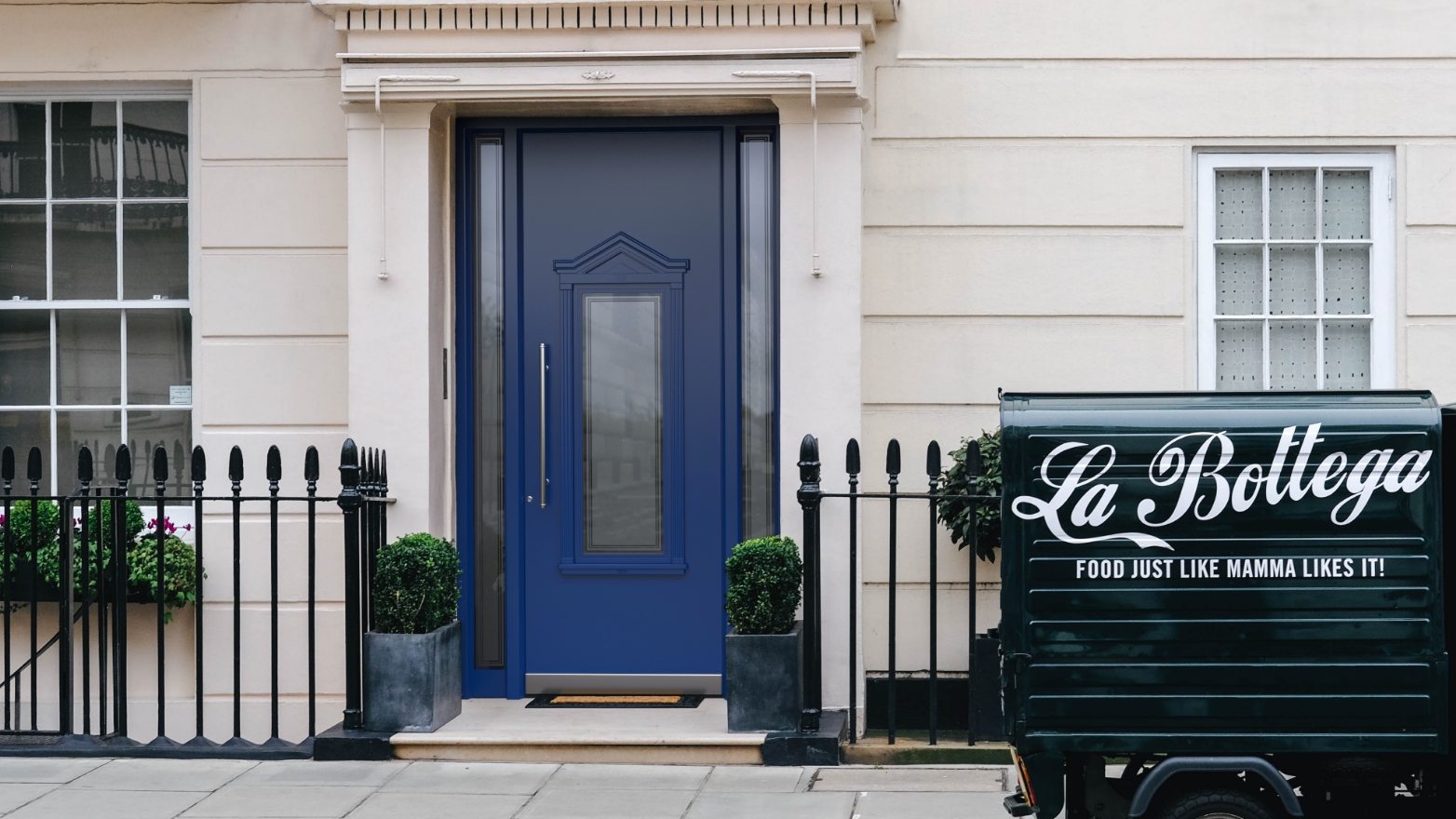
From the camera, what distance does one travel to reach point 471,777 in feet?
20.5

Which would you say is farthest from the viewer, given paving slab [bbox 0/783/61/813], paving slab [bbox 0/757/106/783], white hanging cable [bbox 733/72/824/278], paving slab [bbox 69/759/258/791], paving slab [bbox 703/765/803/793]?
white hanging cable [bbox 733/72/824/278]

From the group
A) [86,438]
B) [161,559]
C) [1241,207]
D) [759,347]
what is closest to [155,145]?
[86,438]

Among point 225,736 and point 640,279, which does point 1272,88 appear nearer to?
point 640,279

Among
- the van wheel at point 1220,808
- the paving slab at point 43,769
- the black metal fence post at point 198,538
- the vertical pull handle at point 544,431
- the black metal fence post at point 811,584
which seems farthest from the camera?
the vertical pull handle at point 544,431

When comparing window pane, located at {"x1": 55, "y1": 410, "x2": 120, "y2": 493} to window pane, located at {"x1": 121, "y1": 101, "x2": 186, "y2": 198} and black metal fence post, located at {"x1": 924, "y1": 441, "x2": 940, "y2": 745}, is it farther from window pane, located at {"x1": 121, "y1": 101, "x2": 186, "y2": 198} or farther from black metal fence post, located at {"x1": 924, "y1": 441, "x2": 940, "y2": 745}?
black metal fence post, located at {"x1": 924, "y1": 441, "x2": 940, "y2": 745}

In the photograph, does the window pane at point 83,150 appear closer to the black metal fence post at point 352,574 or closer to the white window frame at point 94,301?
the white window frame at point 94,301

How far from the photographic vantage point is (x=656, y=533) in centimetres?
754

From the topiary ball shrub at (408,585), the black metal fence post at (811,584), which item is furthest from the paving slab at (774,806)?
the topiary ball shrub at (408,585)

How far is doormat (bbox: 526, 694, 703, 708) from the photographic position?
23.9ft

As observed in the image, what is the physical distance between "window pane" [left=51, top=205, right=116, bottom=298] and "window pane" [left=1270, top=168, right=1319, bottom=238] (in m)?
6.26

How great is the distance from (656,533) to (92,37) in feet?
13.2

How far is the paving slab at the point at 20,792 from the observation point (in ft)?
19.2

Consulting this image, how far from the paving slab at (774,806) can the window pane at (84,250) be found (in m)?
4.51

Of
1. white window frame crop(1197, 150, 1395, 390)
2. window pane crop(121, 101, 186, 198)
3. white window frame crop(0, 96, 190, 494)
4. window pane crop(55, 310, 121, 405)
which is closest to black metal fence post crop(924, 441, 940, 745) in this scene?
white window frame crop(1197, 150, 1395, 390)
